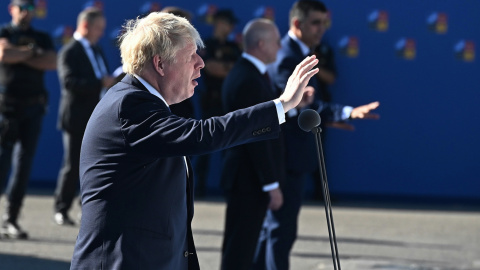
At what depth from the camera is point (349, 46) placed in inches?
472

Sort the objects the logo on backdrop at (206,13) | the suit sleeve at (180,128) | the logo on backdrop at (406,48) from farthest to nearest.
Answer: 1. the logo on backdrop at (206,13)
2. the logo on backdrop at (406,48)
3. the suit sleeve at (180,128)

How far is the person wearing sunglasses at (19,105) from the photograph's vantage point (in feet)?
28.5

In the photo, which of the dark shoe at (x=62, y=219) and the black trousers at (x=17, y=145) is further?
the dark shoe at (x=62, y=219)

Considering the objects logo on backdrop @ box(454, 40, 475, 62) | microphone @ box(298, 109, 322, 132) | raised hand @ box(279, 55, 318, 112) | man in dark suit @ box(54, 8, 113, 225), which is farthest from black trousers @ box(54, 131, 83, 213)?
raised hand @ box(279, 55, 318, 112)

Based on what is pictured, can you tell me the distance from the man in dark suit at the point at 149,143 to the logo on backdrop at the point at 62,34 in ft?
29.5

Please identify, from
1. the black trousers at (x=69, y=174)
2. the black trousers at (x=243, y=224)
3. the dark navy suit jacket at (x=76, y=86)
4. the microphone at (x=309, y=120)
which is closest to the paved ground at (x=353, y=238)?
the black trousers at (x=69, y=174)

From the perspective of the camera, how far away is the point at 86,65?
31.3 feet

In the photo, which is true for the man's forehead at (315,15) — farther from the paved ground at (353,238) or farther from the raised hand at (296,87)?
the raised hand at (296,87)

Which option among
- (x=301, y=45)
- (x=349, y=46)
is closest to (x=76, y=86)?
(x=301, y=45)

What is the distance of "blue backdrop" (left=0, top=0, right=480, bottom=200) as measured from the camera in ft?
38.9

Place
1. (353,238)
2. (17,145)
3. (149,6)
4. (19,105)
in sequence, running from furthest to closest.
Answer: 1. (149,6)
2. (353,238)
3. (17,145)
4. (19,105)

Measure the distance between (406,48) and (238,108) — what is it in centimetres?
617

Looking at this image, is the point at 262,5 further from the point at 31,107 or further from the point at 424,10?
the point at 31,107

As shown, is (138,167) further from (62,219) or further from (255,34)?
(62,219)
